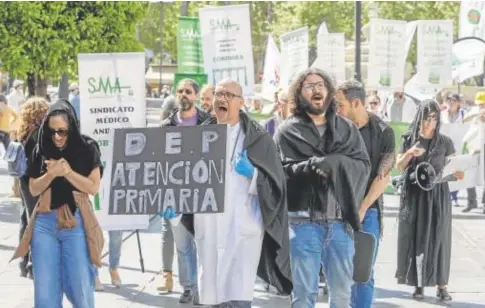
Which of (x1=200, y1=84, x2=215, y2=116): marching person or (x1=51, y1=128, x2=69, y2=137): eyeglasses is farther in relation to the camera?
(x1=200, y1=84, x2=215, y2=116): marching person

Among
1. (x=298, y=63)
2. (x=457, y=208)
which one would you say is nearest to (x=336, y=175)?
(x=457, y=208)

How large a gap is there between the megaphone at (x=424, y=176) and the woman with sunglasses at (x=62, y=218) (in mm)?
3566

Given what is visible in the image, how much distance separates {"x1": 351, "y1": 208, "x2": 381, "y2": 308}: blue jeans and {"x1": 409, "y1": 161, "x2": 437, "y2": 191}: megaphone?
1.81 meters

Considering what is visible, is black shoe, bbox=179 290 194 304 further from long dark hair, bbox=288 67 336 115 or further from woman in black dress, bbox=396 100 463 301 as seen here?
long dark hair, bbox=288 67 336 115


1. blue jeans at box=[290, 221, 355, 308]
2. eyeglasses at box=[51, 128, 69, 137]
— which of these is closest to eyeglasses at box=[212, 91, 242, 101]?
blue jeans at box=[290, 221, 355, 308]

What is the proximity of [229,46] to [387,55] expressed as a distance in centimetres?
546

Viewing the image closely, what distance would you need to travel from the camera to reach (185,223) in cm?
779

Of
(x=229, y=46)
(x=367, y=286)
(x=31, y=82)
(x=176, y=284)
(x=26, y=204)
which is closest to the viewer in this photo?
(x=367, y=286)

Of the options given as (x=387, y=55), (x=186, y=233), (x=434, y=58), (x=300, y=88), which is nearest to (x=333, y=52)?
(x=387, y=55)

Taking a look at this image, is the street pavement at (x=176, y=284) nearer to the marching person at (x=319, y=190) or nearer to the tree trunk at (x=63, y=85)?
the marching person at (x=319, y=190)

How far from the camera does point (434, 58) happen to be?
2280 cm

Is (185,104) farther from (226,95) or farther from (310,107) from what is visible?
(310,107)

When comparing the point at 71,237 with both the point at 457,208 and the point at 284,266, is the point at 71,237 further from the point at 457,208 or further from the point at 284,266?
the point at 457,208

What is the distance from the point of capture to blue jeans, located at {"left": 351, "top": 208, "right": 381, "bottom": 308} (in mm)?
8594
